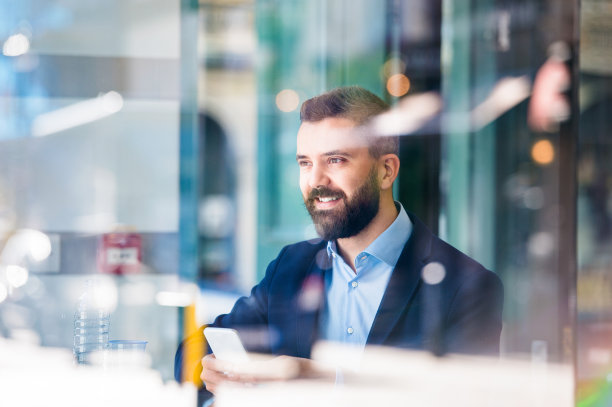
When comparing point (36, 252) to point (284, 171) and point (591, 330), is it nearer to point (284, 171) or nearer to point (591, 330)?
point (284, 171)

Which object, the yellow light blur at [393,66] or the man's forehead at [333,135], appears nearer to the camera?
the man's forehead at [333,135]

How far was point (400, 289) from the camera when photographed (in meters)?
2.55

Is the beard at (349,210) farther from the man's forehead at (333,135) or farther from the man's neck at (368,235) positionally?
the man's forehead at (333,135)

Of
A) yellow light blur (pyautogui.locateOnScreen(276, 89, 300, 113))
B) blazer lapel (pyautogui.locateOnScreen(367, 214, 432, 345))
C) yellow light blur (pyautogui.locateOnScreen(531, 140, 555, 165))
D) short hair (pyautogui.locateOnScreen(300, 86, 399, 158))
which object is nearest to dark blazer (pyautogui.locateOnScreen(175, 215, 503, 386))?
blazer lapel (pyautogui.locateOnScreen(367, 214, 432, 345))

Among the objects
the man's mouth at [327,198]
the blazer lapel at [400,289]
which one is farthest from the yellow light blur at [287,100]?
the blazer lapel at [400,289]

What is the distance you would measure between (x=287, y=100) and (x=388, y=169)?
1.81ft

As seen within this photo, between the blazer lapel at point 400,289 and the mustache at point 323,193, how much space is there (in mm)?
371

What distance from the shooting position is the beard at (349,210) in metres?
2.50

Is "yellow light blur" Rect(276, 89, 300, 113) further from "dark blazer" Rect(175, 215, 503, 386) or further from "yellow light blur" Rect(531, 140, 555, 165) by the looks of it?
"yellow light blur" Rect(531, 140, 555, 165)

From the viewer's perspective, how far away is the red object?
2.72 metres

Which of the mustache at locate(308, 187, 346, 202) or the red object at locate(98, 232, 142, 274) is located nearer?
the mustache at locate(308, 187, 346, 202)

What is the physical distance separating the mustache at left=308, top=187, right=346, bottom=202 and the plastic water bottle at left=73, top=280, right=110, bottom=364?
108 centimetres

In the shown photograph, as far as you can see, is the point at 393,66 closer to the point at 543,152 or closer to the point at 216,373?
the point at 543,152

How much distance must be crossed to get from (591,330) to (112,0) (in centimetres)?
300
